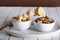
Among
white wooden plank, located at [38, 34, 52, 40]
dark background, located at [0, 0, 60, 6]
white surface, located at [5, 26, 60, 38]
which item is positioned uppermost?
dark background, located at [0, 0, 60, 6]

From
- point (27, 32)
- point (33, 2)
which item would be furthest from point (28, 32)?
point (33, 2)

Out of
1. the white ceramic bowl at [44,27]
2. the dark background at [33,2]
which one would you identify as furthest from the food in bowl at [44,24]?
the dark background at [33,2]

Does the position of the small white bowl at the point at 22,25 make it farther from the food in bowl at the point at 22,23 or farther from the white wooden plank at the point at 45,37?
the white wooden plank at the point at 45,37

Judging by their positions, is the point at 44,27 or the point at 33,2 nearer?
the point at 44,27

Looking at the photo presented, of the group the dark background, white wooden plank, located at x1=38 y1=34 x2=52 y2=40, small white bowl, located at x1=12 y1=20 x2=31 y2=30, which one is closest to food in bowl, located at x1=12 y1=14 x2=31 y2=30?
small white bowl, located at x1=12 y1=20 x2=31 y2=30

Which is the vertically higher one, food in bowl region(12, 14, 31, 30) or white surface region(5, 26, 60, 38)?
food in bowl region(12, 14, 31, 30)

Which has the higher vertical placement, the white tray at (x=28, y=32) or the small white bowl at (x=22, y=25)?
the small white bowl at (x=22, y=25)

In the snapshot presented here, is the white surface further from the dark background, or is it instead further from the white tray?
the dark background

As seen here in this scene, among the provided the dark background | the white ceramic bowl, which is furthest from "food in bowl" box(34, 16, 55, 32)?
the dark background

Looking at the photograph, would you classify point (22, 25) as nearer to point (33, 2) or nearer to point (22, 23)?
point (22, 23)

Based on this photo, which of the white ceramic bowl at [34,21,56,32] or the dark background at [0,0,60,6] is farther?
the dark background at [0,0,60,6]

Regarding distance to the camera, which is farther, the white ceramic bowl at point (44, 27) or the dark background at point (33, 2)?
the dark background at point (33, 2)

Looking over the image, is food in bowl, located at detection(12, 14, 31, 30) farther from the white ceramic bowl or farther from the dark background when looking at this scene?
the dark background
